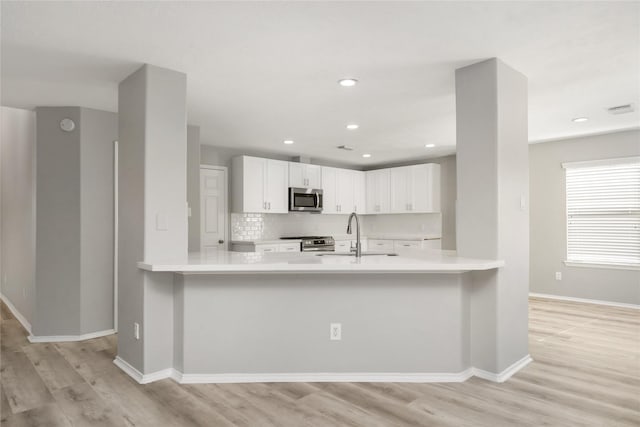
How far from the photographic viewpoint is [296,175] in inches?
277

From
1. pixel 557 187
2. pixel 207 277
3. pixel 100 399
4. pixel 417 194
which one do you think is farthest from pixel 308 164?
pixel 100 399

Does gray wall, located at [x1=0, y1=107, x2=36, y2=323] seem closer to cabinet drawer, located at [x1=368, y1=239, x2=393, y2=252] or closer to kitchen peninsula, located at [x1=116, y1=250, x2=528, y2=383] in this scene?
kitchen peninsula, located at [x1=116, y1=250, x2=528, y2=383]

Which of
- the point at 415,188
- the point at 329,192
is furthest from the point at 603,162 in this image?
the point at 329,192

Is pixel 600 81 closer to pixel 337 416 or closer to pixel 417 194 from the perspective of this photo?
pixel 337 416

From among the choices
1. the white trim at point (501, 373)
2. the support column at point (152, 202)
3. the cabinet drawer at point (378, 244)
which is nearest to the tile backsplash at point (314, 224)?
the cabinet drawer at point (378, 244)

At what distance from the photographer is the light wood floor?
2475 mm

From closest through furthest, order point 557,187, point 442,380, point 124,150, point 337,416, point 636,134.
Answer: point 337,416 < point 442,380 < point 124,150 < point 636,134 < point 557,187

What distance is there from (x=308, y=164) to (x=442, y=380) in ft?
15.8

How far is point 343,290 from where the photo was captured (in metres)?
3.07

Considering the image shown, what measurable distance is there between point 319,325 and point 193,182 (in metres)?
2.69

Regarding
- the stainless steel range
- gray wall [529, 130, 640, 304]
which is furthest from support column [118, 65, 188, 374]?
gray wall [529, 130, 640, 304]

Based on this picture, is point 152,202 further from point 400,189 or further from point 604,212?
point 604,212

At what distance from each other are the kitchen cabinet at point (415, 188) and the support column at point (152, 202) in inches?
194

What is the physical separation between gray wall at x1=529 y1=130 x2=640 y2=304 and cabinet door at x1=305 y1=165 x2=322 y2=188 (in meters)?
3.40
